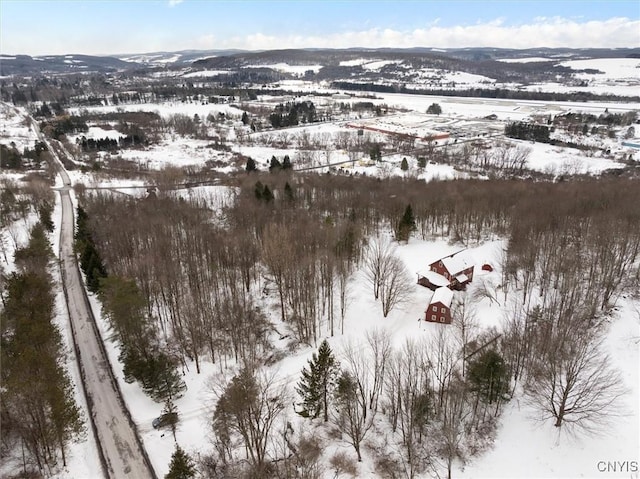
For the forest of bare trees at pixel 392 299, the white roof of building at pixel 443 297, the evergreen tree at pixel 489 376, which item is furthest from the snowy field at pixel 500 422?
the white roof of building at pixel 443 297

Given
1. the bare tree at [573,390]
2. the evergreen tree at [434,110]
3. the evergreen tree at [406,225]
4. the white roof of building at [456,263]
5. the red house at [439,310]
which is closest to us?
the bare tree at [573,390]

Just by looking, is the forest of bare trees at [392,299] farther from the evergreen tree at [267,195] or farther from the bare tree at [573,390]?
the evergreen tree at [267,195]

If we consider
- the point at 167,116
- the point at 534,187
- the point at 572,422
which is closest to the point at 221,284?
the point at 572,422

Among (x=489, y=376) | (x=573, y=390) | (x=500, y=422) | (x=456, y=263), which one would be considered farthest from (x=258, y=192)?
A: (x=573, y=390)

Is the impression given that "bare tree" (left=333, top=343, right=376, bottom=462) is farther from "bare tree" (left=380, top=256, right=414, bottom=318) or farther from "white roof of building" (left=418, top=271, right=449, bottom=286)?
"white roof of building" (left=418, top=271, right=449, bottom=286)

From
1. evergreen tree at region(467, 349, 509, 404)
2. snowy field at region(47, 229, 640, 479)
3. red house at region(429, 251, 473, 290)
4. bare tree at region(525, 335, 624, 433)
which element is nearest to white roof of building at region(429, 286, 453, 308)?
snowy field at region(47, 229, 640, 479)

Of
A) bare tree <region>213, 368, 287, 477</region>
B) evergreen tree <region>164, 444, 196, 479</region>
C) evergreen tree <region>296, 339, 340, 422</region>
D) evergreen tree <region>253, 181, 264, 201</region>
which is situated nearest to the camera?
evergreen tree <region>164, 444, 196, 479</region>

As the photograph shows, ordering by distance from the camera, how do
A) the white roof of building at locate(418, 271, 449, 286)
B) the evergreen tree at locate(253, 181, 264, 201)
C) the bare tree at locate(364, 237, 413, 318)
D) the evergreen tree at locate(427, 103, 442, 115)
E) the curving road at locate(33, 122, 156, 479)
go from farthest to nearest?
the evergreen tree at locate(427, 103, 442, 115) → the evergreen tree at locate(253, 181, 264, 201) → the white roof of building at locate(418, 271, 449, 286) → the bare tree at locate(364, 237, 413, 318) → the curving road at locate(33, 122, 156, 479)
